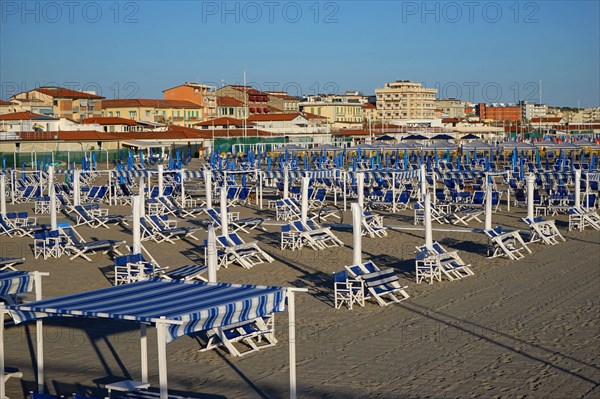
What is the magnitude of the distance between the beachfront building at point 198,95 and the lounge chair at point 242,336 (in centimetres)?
7410

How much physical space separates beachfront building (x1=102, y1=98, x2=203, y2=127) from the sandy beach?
61051 mm

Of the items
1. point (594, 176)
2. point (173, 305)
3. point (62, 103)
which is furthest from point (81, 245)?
point (62, 103)

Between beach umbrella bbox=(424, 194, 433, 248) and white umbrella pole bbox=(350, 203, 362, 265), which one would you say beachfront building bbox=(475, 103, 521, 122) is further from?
white umbrella pole bbox=(350, 203, 362, 265)

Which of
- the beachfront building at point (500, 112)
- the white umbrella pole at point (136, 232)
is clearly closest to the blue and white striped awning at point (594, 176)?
the white umbrella pole at point (136, 232)

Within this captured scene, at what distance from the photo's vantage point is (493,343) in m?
9.31

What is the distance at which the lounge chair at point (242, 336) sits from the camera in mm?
8961

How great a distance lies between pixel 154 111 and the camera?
75.1 meters

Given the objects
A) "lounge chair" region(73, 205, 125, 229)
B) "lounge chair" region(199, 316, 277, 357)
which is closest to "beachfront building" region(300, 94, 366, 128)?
"lounge chair" region(73, 205, 125, 229)

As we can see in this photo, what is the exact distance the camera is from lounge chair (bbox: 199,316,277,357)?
29.4 feet

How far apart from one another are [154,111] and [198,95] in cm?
1036

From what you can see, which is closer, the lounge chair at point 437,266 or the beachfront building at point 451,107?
the lounge chair at point 437,266

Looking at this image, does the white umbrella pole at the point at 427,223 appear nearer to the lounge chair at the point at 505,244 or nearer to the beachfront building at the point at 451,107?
the lounge chair at the point at 505,244

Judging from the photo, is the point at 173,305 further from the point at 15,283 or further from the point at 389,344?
the point at 389,344

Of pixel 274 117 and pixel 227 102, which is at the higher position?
pixel 227 102
